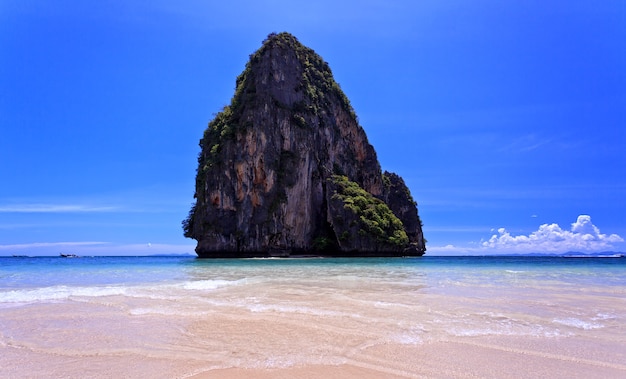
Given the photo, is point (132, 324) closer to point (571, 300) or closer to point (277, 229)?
point (571, 300)

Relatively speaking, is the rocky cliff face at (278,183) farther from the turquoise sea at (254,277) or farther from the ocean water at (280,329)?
the ocean water at (280,329)

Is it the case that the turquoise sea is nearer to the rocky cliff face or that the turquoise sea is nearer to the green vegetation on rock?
the rocky cliff face

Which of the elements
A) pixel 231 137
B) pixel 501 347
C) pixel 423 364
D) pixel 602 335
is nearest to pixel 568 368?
pixel 501 347

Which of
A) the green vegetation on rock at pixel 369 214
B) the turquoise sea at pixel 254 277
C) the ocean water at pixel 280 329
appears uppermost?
the green vegetation on rock at pixel 369 214

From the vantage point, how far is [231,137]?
51.6 metres

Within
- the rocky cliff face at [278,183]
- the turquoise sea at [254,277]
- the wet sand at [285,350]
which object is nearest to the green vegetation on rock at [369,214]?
the rocky cliff face at [278,183]

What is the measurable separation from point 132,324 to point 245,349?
2.26m

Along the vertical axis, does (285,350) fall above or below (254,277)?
above

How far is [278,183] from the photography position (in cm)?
5031

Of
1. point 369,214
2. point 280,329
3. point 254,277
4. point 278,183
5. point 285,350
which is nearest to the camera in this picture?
point 285,350

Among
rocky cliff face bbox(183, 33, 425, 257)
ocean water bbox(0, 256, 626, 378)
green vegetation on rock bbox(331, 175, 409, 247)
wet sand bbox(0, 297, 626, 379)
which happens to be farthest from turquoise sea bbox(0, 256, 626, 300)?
green vegetation on rock bbox(331, 175, 409, 247)

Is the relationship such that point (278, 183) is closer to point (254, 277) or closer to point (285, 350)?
point (254, 277)

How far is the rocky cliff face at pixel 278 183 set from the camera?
49.3m

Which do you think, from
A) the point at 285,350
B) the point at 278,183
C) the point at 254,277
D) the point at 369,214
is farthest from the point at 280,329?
the point at 369,214
